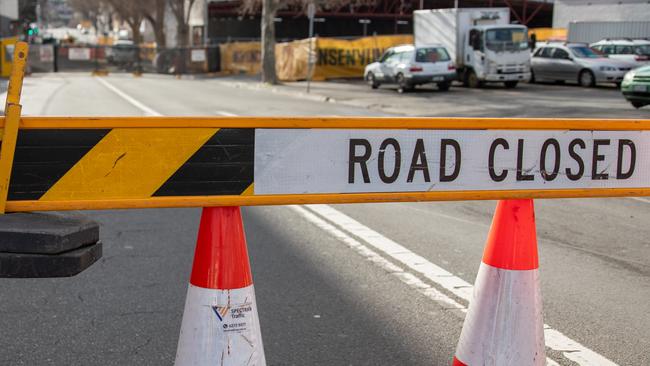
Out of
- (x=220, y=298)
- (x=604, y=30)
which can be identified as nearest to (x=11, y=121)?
(x=220, y=298)

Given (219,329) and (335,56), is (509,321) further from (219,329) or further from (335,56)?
(335,56)

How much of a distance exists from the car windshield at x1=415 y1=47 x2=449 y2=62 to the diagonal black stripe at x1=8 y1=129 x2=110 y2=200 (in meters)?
27.5

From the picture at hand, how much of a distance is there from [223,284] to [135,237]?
14.8 feet

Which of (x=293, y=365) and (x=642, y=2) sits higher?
(x=642, y=2)

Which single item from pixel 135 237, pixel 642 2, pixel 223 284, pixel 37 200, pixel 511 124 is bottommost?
pixel 135 237

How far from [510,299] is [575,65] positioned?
29678mm

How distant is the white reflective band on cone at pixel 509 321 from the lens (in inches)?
144

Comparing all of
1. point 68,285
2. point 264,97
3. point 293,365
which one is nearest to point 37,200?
point 293,365

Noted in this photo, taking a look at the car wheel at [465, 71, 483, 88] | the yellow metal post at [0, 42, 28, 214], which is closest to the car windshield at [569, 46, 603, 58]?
the car wheel at [465, 71, 483, 88]

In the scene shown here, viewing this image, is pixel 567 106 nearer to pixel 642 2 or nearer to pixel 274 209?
pixel 274 209

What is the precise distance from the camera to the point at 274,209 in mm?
9078

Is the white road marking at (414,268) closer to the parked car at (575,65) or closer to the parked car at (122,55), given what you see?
the parked car at (575,65)

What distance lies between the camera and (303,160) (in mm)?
3295

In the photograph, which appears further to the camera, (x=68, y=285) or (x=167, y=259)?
(x=167, y=259)
